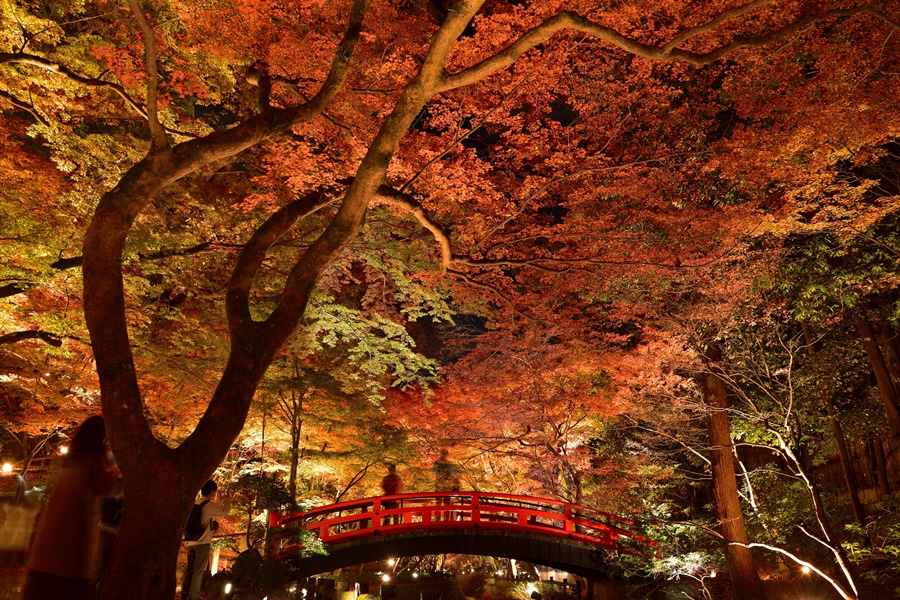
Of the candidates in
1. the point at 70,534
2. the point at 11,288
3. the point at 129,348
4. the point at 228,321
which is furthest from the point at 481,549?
the point at 70,534

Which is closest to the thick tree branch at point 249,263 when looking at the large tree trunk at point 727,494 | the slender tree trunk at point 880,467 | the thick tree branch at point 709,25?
the thick tree branch at point 709,25

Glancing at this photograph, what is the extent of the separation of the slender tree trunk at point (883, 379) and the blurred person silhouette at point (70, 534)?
11.4m

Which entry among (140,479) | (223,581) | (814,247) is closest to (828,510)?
(814,247)

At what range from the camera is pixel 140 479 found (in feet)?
12.5

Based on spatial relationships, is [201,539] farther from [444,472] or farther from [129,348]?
[444,472]

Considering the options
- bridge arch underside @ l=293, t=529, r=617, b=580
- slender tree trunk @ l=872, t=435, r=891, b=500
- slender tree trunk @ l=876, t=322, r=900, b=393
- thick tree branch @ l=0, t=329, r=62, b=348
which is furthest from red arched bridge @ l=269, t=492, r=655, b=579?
slender tree trunk @ l=876, t=322, r=900, b=393

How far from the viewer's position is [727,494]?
10.1 metres

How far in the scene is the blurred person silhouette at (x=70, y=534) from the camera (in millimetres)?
2736

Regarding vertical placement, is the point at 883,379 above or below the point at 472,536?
above

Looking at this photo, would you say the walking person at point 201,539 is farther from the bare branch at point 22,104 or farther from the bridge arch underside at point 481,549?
the bridge arch underside at point 481,549

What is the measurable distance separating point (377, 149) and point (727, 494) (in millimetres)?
9370

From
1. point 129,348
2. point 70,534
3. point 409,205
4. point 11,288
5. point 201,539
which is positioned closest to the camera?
point 70,534

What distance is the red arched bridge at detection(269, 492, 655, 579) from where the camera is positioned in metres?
11.6

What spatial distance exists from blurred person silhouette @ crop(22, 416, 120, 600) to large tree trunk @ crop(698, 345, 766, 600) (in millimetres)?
9205
